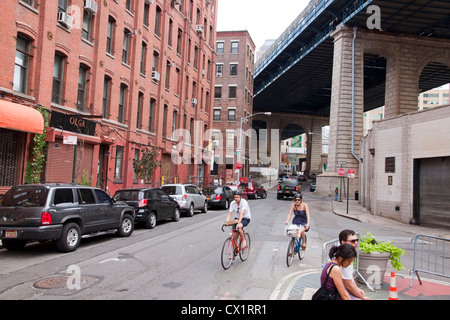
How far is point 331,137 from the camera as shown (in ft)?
133

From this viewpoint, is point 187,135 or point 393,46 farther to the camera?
point 393,46

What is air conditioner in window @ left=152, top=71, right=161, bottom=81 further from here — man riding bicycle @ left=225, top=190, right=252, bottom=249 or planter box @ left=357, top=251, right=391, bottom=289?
planter box @ left=357, top=251, right=391, bottom=289

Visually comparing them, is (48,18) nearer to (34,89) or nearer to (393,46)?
(34,89)

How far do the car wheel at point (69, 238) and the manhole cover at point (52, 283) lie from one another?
249 centimetres

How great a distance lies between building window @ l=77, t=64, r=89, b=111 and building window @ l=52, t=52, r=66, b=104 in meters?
1.54

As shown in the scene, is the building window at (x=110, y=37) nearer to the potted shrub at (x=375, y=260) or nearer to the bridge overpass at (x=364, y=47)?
the potted shrub at (x=375, y=260)

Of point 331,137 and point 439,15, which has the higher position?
point 439,15

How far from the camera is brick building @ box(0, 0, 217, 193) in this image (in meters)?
15.0

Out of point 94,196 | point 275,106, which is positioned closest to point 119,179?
point 94,196

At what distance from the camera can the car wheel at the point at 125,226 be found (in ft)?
38.7

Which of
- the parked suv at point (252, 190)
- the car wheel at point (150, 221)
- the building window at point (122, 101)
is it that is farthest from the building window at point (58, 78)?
the parked suv at point (252, 190)

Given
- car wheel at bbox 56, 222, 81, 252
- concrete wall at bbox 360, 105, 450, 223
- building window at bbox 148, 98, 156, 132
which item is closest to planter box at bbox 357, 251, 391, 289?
car wheel at bbox 56, 222, 81, 252

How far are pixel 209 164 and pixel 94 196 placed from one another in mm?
30343

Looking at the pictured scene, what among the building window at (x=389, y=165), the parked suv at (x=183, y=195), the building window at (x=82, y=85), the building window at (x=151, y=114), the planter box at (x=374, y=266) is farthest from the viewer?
the building window at (x=151, y=114)
